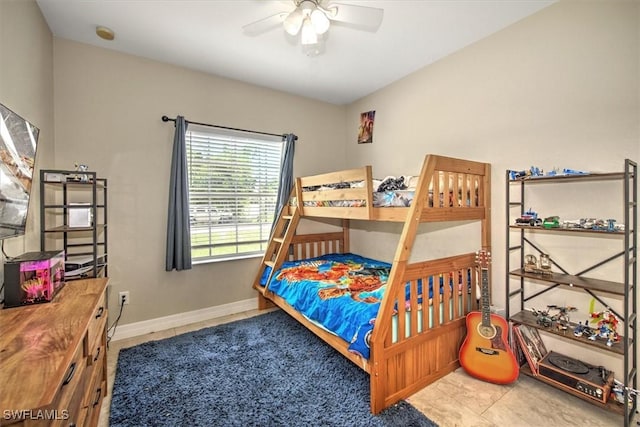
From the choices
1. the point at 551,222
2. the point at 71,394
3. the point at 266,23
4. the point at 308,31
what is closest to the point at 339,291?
the point at 551,222

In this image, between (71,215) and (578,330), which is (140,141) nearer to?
(71,215)

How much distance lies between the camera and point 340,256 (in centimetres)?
361

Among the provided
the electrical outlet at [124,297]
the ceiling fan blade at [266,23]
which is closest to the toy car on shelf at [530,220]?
the ceiling fan blade at [266,23]

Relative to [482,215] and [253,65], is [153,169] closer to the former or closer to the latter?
[253,65]

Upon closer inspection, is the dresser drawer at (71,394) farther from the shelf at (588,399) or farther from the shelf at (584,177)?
the shelf at (584,177)

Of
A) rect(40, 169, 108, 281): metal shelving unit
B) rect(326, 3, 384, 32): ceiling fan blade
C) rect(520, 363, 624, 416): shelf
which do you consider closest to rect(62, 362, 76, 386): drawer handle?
rect(40, 169, 108, 281): metal shelving unit

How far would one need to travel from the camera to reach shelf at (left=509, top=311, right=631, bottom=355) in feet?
5.28

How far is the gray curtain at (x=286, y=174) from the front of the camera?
3.38 meters

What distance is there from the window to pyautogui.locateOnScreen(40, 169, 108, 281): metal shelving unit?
822 millimetres

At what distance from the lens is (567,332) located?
5.92 feet

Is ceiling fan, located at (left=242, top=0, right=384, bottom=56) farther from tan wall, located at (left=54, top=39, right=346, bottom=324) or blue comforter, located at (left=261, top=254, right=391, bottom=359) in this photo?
blue comforter, located at (left=261, top=254, right=391, bottom=359)

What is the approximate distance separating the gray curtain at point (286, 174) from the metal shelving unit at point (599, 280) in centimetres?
223

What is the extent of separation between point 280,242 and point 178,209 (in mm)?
1098

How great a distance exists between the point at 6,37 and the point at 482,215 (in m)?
3.29
